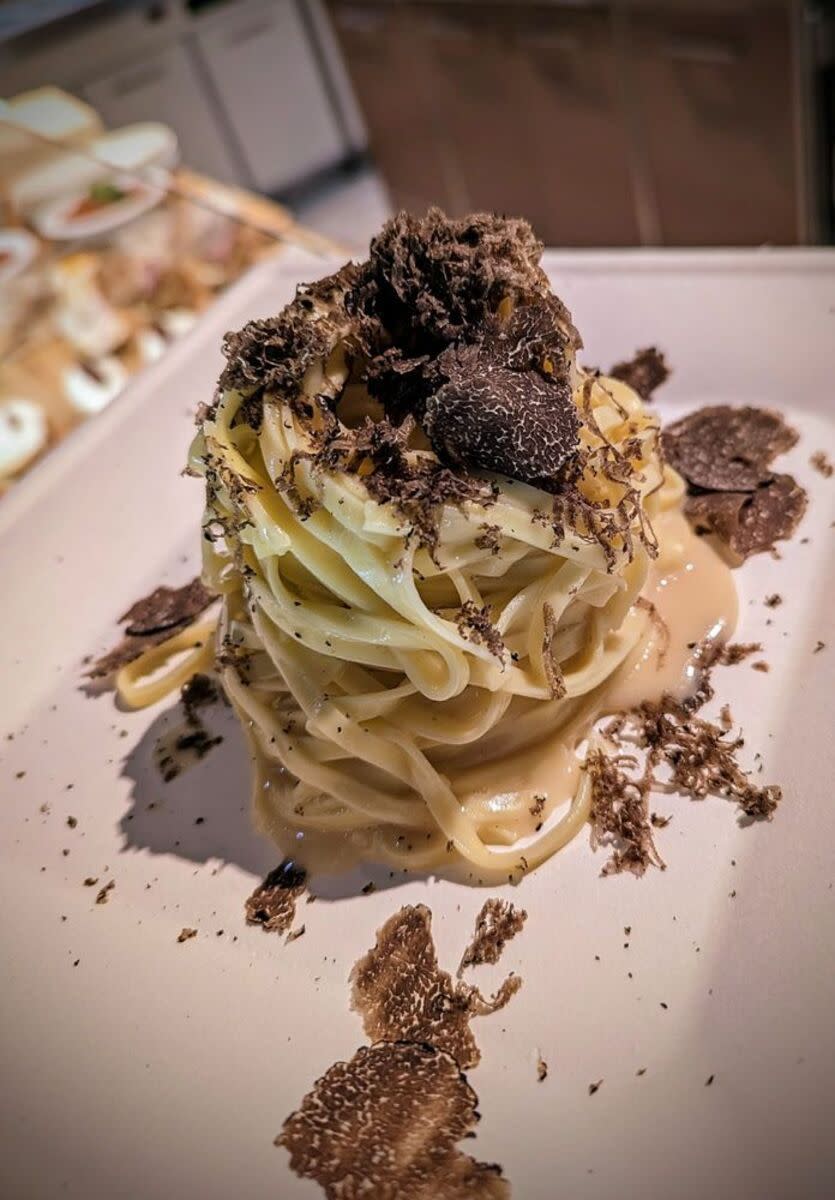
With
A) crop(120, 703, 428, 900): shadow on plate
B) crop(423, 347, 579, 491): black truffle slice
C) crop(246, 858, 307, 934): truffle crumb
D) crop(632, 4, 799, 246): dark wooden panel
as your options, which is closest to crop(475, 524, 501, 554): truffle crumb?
crop(423, 347, 579, 491): black truffle slice

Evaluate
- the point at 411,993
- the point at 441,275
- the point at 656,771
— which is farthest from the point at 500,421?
the point at 411,993

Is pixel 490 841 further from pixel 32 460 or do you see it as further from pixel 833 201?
pixel 833 201

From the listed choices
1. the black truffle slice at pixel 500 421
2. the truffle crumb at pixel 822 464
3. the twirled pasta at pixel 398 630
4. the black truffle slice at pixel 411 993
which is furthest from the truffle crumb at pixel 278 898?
the truffle crumb at pixel 822 464

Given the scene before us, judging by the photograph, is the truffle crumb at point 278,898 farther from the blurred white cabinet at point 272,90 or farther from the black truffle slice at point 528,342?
the blurred white cabinet at point 272,90

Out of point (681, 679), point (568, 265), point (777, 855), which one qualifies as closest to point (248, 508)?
point (681, 679)

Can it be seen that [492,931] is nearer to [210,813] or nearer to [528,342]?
[210,813]

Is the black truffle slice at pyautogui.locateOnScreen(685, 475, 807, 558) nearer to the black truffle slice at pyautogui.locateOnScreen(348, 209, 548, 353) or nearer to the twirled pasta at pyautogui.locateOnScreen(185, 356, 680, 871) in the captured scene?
the twirled pasta at pyautogui.locateOnScreen(185, 356, 680, 871)
